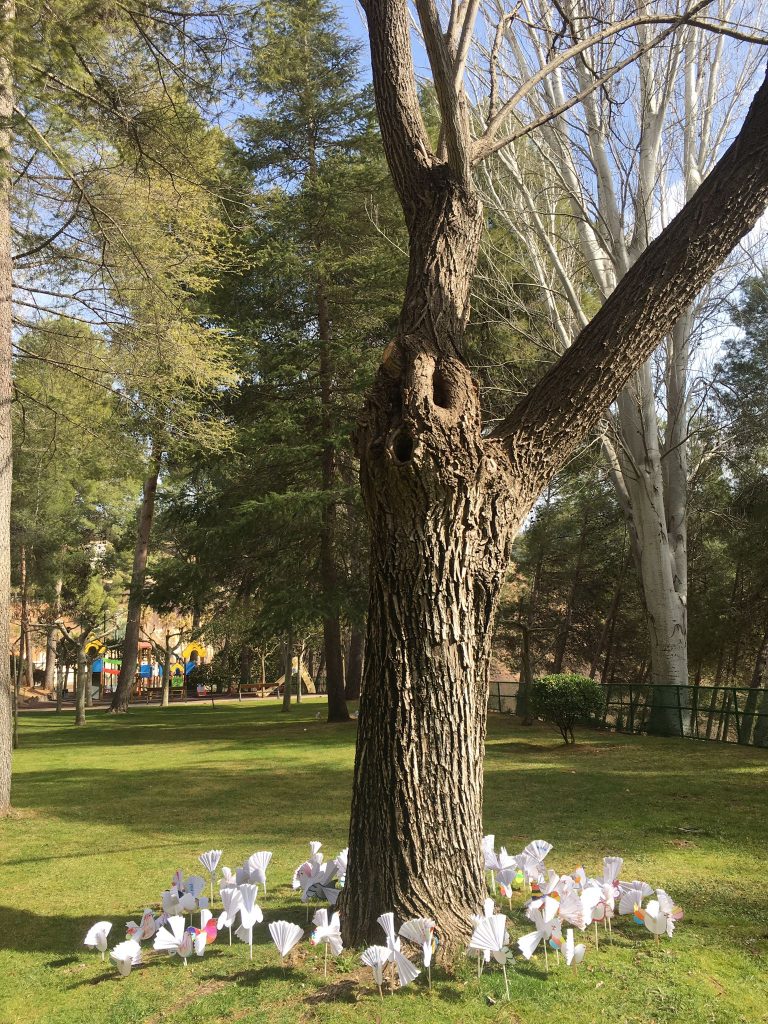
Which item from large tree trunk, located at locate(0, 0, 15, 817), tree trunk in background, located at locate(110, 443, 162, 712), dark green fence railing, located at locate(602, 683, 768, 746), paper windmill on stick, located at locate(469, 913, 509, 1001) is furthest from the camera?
tree trunk in background, located at locate(110, 443, 162, 712)

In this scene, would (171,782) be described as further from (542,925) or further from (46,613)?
(46,613)

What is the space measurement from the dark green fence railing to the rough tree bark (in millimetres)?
9726

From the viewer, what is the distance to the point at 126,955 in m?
3.68

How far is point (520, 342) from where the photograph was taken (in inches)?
710

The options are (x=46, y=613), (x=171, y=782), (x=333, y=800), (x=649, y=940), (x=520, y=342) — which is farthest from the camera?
(x=46, y=613)

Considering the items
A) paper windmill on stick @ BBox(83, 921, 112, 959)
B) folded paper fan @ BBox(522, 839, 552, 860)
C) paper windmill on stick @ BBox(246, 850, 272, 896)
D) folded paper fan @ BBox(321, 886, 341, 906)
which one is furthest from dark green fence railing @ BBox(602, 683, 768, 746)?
paper windmill on stick @ BBox(83, 921, 112, 959)

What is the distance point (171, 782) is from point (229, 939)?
6.89m

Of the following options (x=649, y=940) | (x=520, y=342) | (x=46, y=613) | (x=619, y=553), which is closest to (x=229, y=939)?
(x=649, y=940)

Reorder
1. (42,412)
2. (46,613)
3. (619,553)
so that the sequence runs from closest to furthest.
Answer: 1. (42,412)
2. (619,553)
3. (46,613)

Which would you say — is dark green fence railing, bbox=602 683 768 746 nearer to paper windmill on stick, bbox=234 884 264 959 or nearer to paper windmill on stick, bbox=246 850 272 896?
paper windmill on stick, bbox=246 850 272 896

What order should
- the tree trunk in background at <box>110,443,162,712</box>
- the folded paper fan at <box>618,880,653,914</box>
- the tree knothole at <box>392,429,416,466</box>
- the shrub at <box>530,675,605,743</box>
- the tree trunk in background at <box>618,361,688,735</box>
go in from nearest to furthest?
1. the tree knothole at <box>392,429,416,466</box>
2. the folded paper fan at <box>618,880,653,914</box>
3. the shrub at <box>530,675,605,743</box>
4. the tree trunk in background at <box>618,361,688,735</box>
5. the tree trunk in background at <box>110,443,162,712</box>

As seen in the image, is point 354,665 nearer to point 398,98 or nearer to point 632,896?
point 632,896

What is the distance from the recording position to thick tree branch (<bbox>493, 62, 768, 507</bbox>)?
148 inches

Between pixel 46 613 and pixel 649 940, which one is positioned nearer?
pixel 649 940
